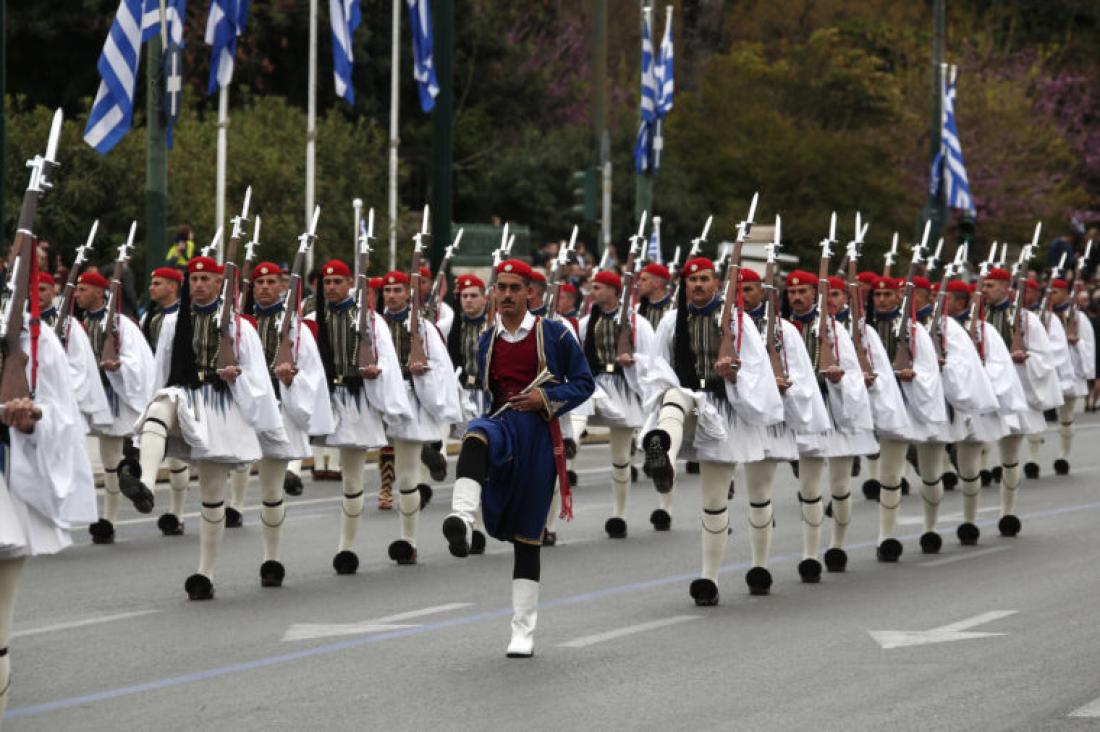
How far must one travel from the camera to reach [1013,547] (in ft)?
56.7

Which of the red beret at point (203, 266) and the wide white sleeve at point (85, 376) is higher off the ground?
the red beret at point (203, 266)

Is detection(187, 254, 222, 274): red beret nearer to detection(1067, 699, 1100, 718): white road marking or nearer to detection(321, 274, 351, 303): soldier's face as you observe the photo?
detection(321, 274, 351, 303): soldier's face

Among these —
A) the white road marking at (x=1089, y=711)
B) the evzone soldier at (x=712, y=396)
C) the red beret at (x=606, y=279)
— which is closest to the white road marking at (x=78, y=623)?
the evzone soldier at (x=712, y=396)

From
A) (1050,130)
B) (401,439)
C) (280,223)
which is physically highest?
(1050,130)

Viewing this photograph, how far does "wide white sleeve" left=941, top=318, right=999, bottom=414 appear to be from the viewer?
17234mm

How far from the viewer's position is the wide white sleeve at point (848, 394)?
15609mm

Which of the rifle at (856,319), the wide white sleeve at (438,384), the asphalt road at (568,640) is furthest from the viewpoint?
the wide white sleeve at (438,384)

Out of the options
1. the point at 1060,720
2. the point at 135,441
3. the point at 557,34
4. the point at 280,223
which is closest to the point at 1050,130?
the point at 557,34

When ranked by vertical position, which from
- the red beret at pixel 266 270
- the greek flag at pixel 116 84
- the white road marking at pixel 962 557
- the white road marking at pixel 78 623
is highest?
the greek flag at pixel 116 84

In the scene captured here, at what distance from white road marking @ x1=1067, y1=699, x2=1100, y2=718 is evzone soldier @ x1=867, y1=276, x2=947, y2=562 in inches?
235

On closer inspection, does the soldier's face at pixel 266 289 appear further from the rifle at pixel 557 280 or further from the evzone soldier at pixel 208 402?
the rifle at pixel 557 280

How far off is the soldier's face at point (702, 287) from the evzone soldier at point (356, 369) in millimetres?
3303

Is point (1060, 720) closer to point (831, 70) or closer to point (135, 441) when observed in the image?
point (135, 441)

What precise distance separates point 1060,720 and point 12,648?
5.52 metres
